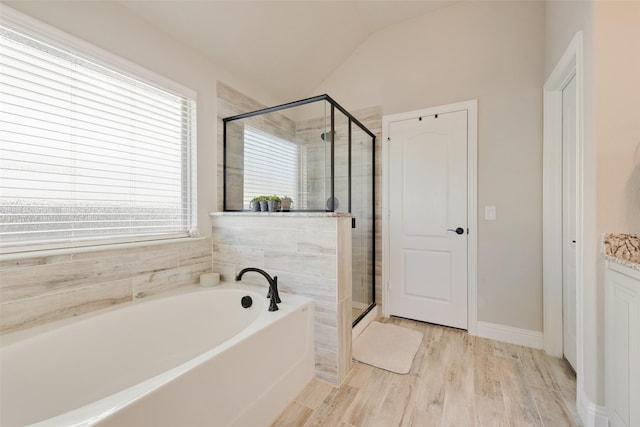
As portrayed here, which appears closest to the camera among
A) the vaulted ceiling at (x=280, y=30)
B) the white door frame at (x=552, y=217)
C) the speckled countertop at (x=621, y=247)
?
the speckled countertop at (x=621, y=247)

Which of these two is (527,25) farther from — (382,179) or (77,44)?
(77,44)

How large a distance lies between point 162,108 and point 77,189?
2.59 feet

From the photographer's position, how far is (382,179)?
279 centimetres

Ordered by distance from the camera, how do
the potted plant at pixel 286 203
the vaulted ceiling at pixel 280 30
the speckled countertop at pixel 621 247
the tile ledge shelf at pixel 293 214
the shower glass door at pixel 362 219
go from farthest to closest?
the shower glass door at pixel 362 219 → the potted plant at pixel 286 203 → the vaulted ceiling at pixel 280 30 → the tile ledge shelf at pixel 293 214 → the speckled countertop at pixel 621 247

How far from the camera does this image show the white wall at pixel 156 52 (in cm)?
144

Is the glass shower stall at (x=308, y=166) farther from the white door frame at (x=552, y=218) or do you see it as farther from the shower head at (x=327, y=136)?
the white door frame at (x=552, y=218)

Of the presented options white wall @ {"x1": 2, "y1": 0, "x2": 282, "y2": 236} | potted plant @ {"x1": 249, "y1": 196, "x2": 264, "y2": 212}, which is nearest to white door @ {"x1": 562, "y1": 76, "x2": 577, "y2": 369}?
potted plant @ {"x1": 249, "y1": 196, "x2": 264, "y2": 212}

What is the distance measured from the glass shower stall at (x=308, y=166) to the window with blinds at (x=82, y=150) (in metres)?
0.48

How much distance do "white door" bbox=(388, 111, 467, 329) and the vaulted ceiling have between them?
41.7 inches

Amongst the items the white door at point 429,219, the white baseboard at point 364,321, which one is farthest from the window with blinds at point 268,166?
the white baseboard at point 364,321

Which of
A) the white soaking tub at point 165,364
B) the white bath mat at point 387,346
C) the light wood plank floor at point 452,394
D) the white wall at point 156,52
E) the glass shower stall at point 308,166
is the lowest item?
the light wood plank floor at point 452,394

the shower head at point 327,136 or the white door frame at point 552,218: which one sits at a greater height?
the shower head at point 327,136

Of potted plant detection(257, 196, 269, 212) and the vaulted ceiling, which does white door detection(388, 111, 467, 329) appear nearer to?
the vaulted ceiling

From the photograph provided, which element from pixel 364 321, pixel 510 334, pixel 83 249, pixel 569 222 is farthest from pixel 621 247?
pixel 83 249
